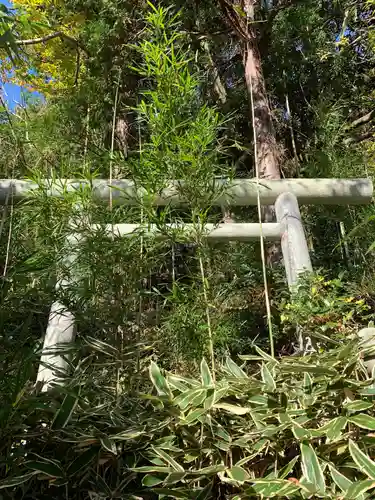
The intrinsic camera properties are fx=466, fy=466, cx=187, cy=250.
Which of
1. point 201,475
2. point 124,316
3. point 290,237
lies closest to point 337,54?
point 290,237

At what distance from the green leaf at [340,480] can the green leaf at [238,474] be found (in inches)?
6.5

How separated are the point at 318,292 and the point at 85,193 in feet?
3.68

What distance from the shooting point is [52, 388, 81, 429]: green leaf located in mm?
951

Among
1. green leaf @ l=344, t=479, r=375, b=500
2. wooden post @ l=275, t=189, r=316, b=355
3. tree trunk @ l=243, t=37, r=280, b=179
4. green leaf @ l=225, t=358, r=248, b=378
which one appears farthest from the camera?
tree trunk @ l=243, t=37, r=280, b=179

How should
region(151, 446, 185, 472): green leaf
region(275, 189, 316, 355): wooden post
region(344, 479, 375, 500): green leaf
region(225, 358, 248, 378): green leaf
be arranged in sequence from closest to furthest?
region(344, 479, 375, 500): green leaf
region(151, 446, 185, 472): green leaf
region(225, 358, 248, 378): green leaf
region(275, 189, 316, 355): wooden post

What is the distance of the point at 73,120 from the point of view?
4.31 meters

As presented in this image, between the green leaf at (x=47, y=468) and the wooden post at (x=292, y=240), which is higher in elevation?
the wooden post at (x=292, y=240)

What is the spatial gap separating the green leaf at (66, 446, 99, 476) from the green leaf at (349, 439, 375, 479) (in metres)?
0.51

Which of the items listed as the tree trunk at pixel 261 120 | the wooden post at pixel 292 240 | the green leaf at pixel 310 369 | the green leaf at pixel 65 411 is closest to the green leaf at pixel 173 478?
the green leaf at pixel 65 411

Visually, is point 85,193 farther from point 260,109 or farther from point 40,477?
point 260,109

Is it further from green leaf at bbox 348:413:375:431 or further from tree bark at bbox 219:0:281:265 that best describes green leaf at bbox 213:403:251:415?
tree bark at bbox 219:0:281:265

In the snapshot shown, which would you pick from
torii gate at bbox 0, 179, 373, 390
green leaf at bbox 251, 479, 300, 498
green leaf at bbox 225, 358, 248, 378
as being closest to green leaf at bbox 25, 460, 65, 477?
green leaf at bbox 251, 479, 300, 498

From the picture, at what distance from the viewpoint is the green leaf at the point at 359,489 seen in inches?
32.6

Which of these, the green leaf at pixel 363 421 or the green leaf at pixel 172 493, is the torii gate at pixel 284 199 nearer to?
the green leaf at pixel 363 421
